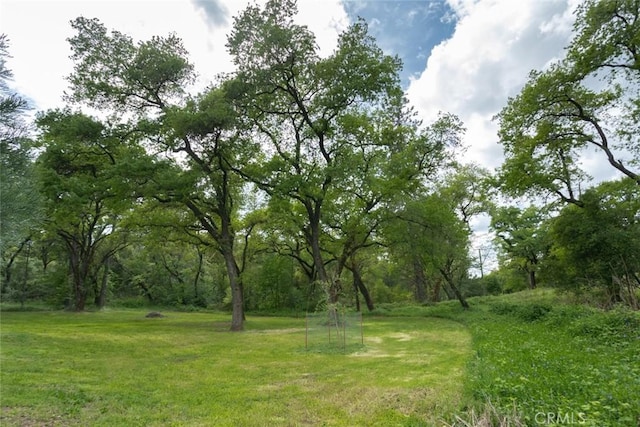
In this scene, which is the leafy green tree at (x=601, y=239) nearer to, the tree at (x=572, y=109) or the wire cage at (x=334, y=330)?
the tree at (x=572, y=109)

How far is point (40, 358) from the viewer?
7.89 metres

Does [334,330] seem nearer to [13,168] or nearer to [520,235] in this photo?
[13,168]

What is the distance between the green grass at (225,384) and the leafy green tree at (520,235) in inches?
958

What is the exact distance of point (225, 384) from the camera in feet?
20.3

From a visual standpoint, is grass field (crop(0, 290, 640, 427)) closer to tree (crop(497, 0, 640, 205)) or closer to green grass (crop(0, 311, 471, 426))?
green grass (crop(0, 311, 471, 426))

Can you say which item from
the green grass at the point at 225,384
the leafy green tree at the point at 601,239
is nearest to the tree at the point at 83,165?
the green grass at the point at 225,384

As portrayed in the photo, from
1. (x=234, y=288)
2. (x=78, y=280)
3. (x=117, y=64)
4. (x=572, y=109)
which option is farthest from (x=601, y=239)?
(x=78, y=280)

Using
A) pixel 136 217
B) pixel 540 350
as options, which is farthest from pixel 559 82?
pixel 136 217

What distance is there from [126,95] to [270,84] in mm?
6476

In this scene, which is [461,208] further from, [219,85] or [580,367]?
[580,367]

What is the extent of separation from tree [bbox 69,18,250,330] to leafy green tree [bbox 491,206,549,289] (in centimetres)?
2586

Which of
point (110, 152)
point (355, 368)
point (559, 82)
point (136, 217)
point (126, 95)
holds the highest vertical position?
point (126, 95)

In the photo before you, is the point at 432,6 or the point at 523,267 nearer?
the point at 432,6

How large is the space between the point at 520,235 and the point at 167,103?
30.4 meters
